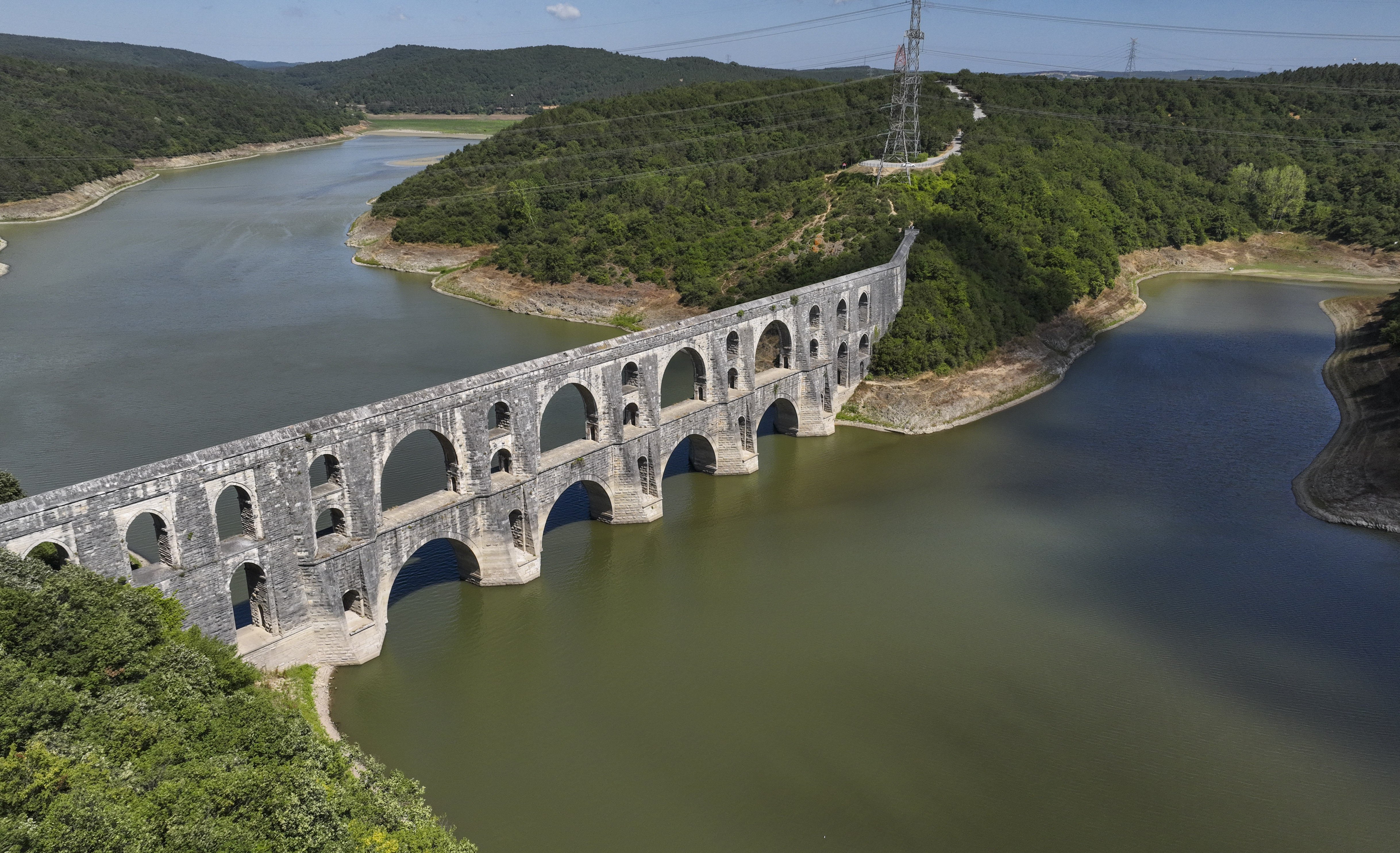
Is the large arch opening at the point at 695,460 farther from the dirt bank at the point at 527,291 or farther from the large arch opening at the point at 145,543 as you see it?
the dirt bank at the point at 527,291

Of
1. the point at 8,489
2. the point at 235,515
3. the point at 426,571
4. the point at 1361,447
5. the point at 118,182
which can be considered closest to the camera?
the point at 8,489

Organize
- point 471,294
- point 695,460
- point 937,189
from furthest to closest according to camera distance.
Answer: point 471,294 < point 937,189 < point 695,460

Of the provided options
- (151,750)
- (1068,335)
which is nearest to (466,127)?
(1068,335)

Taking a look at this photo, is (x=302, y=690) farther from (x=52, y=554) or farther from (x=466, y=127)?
(x=466, y=127)

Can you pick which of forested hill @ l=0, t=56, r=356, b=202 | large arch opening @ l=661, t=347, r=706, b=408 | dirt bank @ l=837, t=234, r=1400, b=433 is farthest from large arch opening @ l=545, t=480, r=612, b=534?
forested hill @ l=0, t=56, r=356, b=202

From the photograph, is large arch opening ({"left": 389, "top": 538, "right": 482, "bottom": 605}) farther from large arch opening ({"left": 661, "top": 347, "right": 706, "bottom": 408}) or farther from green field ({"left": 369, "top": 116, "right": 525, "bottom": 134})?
green field ({"left": 369, "top": 116, "right": 525, "bottom": 134})

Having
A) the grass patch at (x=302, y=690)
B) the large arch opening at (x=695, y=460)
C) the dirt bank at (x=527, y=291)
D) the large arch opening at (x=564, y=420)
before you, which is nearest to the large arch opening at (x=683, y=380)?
the large arch opening at (x=695, y=460)
